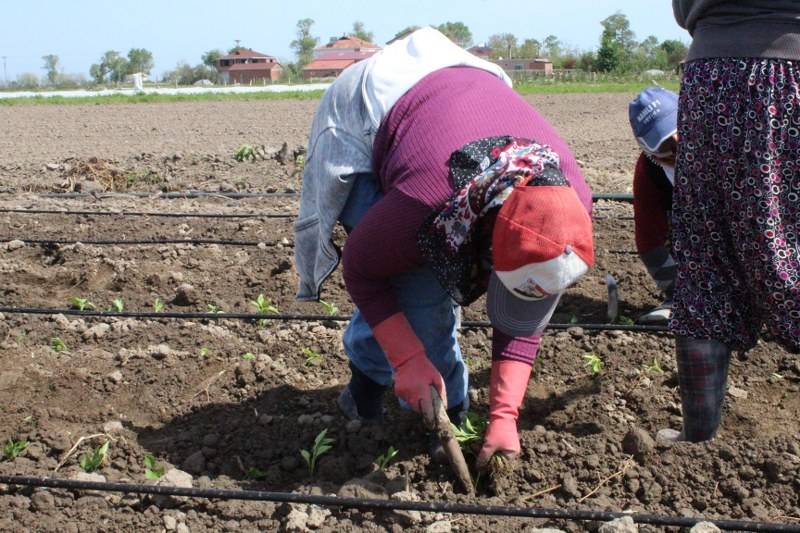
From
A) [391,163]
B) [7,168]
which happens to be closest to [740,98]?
[391,163]

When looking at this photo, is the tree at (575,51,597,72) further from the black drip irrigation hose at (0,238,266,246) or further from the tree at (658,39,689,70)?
the black drip irrigation hose at (0,238,266,246)

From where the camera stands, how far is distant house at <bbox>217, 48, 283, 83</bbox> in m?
74.9

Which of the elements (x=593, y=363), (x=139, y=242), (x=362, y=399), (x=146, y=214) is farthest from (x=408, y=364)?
(x=146, y=214)

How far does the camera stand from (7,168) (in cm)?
903

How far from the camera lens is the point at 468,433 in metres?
2.64

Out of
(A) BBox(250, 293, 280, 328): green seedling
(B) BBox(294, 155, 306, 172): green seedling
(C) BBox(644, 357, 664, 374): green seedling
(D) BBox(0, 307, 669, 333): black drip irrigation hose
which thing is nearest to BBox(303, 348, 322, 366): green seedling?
(D) BBox(0, 307, 669, 333): black drip irrigation hose

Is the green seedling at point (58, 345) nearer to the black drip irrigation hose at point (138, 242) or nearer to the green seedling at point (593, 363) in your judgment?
the black drip irrigation hose at point (138, 242)

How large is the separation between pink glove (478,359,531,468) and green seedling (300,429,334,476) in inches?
21.6

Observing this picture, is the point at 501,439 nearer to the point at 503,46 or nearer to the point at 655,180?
the point at 655,180

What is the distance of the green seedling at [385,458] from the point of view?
2.60 meters

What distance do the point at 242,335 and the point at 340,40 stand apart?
47.9 metres

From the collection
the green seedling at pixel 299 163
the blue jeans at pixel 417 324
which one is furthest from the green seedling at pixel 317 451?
the green seedling at pixel 299 163

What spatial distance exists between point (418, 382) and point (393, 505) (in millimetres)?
329

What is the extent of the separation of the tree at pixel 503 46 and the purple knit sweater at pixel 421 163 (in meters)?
61.8
